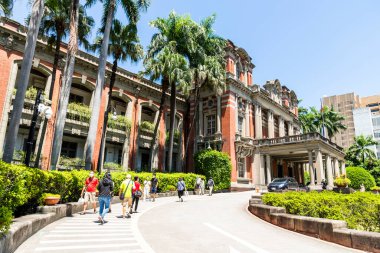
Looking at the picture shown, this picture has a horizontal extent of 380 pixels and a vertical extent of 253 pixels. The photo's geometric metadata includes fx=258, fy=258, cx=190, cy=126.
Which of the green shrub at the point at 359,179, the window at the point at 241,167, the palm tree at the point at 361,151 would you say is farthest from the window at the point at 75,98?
the palm tree at the point at 361,151

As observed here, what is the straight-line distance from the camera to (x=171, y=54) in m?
24.5

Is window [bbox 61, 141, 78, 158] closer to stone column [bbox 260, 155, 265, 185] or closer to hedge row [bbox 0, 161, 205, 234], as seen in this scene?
hedge row [bbox 0, 161, 205, 234]

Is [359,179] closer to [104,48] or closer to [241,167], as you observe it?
[241,167]

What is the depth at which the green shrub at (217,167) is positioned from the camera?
2767 cm

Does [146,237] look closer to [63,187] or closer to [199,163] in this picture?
[63,187]

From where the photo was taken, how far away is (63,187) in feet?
37.9

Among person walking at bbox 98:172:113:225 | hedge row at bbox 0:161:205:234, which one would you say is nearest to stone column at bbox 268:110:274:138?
hedge row at bbox 0:161:205:234

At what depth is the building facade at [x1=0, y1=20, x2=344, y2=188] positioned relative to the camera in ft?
66.9

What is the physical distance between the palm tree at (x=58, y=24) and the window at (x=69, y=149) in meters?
5.91

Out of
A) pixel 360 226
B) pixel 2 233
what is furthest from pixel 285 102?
pixel 2 233

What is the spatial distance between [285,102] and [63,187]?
39662 mm

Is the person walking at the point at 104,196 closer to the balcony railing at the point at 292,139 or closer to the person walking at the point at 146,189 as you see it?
the person walking at the point at 146,189

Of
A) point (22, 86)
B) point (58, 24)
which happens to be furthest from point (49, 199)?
point (58, 24)

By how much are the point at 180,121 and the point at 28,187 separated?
85.5 ft
